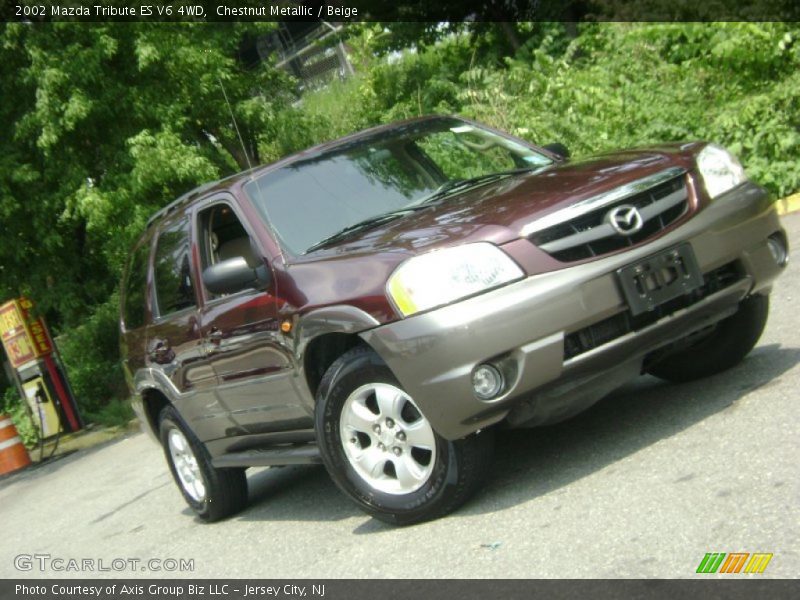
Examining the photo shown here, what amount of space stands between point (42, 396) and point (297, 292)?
449 inches

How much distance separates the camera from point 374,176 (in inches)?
247

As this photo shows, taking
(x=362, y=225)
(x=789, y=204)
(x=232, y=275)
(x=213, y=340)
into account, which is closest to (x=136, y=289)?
(x=213, y=340)

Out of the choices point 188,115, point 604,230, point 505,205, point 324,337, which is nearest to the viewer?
point 604,230

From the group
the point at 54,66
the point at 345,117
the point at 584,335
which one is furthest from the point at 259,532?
the point at 345,117

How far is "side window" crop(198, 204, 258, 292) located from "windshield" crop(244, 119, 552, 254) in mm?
307

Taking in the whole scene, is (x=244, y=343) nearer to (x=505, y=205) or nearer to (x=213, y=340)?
(x=213, y=340)

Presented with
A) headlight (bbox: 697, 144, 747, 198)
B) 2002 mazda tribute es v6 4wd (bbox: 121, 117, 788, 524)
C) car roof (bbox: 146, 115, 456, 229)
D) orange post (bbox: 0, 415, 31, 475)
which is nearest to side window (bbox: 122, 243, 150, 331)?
car roof (bbox: 146, 115, 456, 229)

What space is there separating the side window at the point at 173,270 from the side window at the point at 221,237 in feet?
0.53

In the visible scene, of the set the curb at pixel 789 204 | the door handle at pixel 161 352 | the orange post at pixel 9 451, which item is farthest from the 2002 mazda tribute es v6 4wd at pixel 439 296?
the orange post at pixel 9 451

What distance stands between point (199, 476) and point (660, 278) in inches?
134

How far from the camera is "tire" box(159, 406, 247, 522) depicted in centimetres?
714

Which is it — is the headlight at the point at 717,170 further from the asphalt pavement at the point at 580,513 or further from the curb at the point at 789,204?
the curb at the point at 789,204

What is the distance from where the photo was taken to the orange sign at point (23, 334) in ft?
52.3

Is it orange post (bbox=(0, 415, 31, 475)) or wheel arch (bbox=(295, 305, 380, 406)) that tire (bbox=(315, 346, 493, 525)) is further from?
orange post (bbox=(0, 415, 31, 475))
